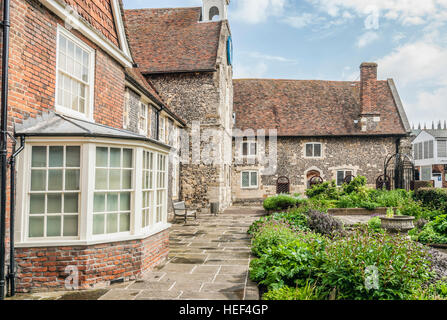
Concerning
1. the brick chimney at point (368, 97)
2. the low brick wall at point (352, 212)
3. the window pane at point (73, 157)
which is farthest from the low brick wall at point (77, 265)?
the brick chimney at point (368, 97)

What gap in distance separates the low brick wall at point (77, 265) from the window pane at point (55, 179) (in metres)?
1.05

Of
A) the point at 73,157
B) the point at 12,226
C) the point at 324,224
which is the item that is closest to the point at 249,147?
the point at 324,224

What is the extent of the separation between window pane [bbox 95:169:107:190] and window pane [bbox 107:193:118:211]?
215 mm

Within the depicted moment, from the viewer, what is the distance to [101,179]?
6.27m

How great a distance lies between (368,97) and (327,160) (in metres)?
6.23

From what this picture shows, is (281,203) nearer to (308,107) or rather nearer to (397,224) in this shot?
(397,224)

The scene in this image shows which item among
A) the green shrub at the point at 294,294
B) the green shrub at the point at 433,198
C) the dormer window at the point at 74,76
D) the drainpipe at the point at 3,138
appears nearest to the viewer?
the green shrub at the point at 294,294

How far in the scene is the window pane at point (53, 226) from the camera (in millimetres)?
5930

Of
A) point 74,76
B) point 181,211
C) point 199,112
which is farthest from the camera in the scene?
point 199,112

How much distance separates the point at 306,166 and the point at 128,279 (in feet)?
74.3

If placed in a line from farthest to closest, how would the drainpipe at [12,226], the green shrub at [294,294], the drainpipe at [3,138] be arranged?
the drainpipe at [12,226] → the drainpipe at [3,138] → the green shrub at [294,294]

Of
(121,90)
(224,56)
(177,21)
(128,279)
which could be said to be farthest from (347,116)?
(128,279)

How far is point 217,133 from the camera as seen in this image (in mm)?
19797

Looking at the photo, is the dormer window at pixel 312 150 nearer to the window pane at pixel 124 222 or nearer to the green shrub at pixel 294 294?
the window pane at pixel 124 222
